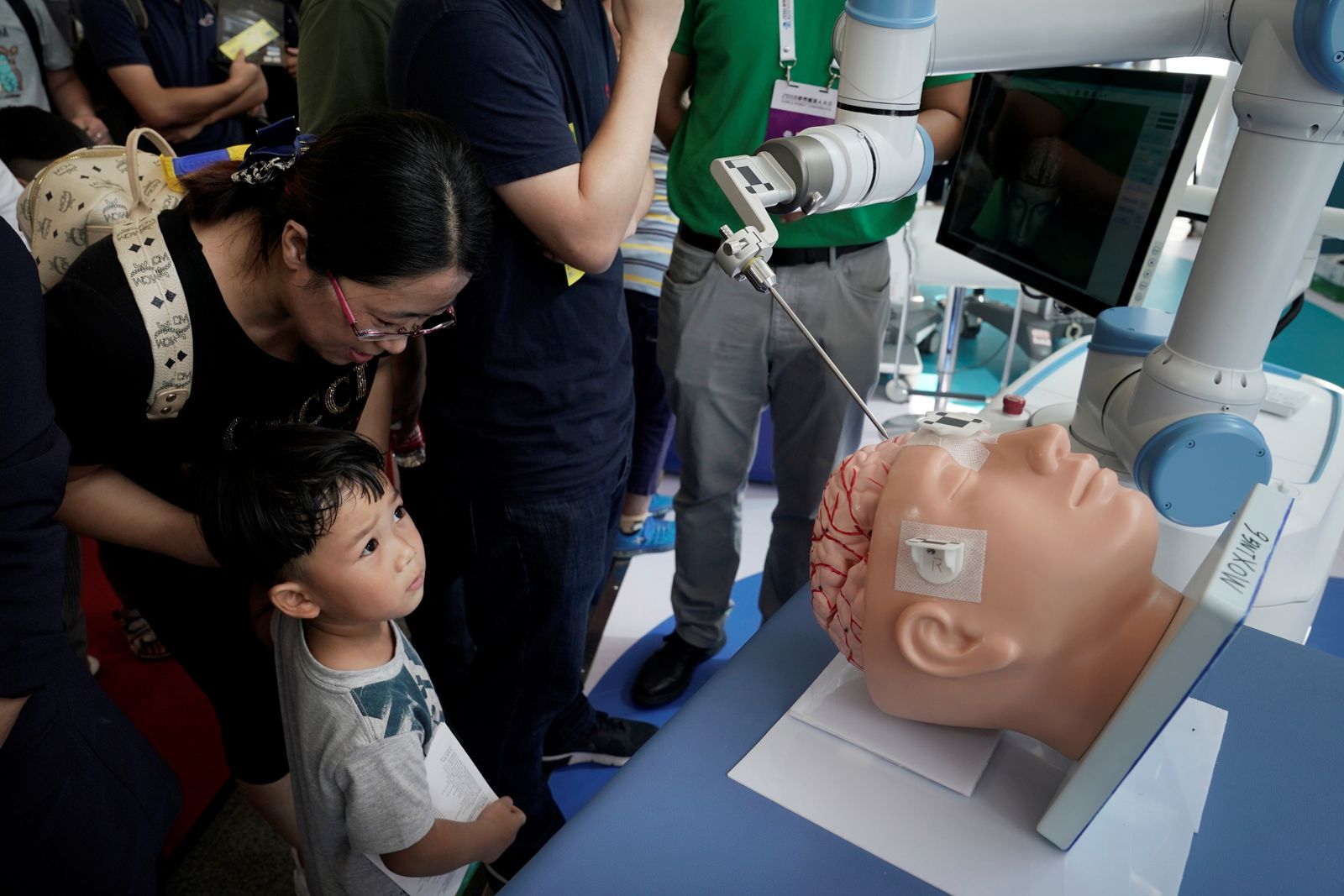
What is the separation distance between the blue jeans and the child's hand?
264 millimetres

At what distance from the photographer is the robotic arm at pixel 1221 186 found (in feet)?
2.29

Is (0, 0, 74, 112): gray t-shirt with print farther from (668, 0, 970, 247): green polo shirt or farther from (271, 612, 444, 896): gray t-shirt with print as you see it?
(271, 612, 444, 896): gray t-shirt with print

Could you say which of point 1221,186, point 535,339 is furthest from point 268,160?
point 1221,186

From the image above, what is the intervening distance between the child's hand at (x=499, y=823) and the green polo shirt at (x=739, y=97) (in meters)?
0.95

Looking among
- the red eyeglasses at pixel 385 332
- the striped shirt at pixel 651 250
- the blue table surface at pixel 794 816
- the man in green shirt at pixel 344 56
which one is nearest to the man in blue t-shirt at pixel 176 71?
the striped shirt at pixel 651 250

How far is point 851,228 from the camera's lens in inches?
60.5

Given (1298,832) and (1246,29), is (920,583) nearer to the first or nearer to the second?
(1298,832)

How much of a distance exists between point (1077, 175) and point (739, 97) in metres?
0.58

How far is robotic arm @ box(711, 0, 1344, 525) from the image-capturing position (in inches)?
27.5

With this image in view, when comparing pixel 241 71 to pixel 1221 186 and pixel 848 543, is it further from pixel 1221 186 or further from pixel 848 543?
pixel 1221 186

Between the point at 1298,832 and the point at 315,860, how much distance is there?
3.35 ft

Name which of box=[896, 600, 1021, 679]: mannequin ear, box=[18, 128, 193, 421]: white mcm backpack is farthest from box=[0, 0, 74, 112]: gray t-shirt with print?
box=[896, 600, 1021, 679]: mannequin ear

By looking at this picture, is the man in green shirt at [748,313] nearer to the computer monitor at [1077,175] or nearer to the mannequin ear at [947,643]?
the computer monitor at [1077,175]

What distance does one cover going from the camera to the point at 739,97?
1481 mm
